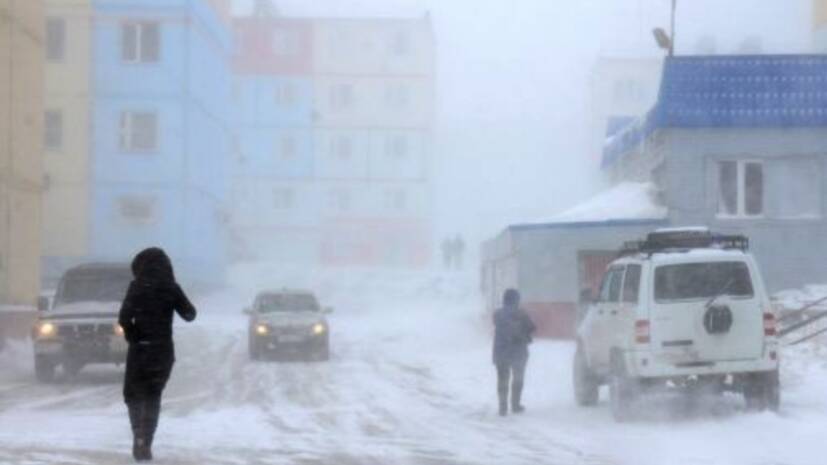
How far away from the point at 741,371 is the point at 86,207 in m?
36.4

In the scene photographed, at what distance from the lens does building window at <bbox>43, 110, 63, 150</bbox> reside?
164 ft

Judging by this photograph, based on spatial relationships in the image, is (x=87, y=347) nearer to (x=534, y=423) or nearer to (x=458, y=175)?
(x=534, y=423)

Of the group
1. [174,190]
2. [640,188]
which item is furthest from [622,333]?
[174,190]

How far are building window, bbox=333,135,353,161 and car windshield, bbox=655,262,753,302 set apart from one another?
57076 millimetres

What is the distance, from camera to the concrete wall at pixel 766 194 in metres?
31.7

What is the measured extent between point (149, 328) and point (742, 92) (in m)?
21.5

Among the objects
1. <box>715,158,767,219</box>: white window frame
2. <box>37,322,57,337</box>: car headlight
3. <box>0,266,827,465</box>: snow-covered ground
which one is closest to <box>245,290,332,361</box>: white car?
<box>0,266,827,465</box>: snow-covered ground

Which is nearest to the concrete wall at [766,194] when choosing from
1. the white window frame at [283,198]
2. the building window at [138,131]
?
the building window at [138,131]

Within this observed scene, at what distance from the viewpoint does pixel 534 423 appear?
17.7 m

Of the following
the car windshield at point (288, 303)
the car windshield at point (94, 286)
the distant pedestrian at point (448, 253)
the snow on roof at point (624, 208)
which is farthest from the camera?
the distant pedestrian at point (448, 253)

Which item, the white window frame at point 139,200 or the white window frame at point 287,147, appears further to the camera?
the white window frame at point 287,147

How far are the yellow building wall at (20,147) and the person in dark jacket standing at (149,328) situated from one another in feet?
70.5

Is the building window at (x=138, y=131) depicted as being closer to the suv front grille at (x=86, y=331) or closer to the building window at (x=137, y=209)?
the building window at (x=137, y=209)

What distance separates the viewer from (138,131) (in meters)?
50.1
